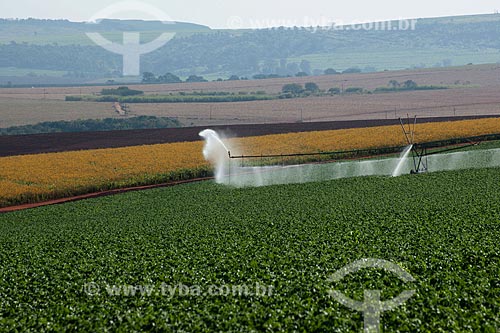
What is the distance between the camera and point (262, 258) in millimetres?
21375

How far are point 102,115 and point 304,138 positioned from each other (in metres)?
65.8

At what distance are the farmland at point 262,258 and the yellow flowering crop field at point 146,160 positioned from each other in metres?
8.67

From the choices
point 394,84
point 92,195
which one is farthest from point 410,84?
point 92,195

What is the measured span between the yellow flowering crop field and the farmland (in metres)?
8.67

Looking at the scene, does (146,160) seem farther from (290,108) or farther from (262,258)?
(290,108)

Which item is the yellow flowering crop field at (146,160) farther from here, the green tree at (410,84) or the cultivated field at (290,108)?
the green tree at (410,84)

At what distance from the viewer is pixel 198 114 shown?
128 m

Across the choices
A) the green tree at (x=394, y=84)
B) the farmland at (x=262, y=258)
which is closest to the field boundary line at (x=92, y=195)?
the farmland at (x=262, y=258)

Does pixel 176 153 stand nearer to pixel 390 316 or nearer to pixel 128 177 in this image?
pixel 128 177

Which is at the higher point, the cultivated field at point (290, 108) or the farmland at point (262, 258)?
the farmland at point (262, 258)

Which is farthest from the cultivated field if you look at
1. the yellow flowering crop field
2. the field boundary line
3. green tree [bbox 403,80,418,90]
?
the field boundary line

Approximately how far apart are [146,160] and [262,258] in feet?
121

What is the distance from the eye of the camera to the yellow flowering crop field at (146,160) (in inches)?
1861

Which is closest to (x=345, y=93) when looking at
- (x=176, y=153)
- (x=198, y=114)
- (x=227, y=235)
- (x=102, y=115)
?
(x=198, y=114)
